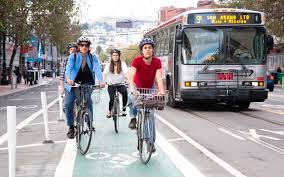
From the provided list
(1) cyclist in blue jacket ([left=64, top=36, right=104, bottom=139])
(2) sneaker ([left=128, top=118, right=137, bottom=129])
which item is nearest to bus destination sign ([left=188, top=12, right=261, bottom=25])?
(1) cyclist in blue jacket ([left=64, top=36, right=104, bottom=139])

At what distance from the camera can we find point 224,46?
56.9 feet

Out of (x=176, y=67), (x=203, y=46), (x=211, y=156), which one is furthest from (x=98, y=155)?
(x=176, y=67)

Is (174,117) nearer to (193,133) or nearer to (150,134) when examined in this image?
(193,133)

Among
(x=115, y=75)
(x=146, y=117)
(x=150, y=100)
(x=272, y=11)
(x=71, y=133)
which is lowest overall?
(x=71, y=133)

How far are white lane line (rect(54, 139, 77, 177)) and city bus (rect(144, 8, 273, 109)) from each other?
292 inches

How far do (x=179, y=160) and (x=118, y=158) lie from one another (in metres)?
0.98

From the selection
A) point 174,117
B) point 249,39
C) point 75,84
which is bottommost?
point 174,117

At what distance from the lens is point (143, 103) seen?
817 centimetres

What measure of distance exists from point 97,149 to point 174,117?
6334mm

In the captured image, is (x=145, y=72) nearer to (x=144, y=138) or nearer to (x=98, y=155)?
(x=144, y=138)

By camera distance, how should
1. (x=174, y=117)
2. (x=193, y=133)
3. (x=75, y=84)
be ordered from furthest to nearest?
(x=174, y=117)
(x=193, y=133)
(x=75, y=84)

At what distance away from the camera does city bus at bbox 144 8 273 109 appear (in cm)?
1725

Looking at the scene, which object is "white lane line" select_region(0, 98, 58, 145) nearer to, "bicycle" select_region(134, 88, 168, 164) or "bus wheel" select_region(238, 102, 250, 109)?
"bicycle" select_region(134, 88, 168, 164)

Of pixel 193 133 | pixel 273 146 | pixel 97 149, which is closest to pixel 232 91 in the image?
pixel 193 133
